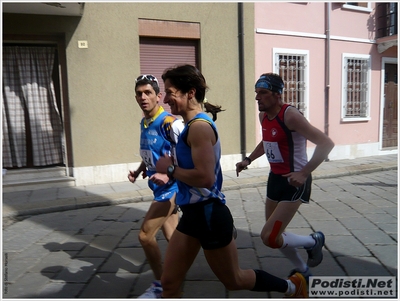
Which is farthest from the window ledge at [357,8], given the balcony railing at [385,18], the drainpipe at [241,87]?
the drainpipe at [241,87]

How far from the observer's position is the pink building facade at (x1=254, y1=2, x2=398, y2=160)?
11156mm

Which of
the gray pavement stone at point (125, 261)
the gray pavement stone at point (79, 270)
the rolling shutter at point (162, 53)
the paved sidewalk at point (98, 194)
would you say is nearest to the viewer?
the gray pavement stone at point (79, 270)

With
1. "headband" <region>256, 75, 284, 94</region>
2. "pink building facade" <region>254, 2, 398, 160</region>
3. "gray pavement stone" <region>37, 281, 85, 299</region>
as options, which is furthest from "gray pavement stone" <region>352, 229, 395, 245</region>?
"pink building facade" <region>254, 2, 398, 160</region>

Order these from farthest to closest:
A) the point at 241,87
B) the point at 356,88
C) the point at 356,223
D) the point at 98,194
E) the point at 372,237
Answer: the point at 356,88
the point at 241,87
the point at 98,194
the point at 356,223
the point at 372,237

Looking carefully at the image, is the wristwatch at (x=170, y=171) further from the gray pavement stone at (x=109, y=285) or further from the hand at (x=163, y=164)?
the gray pavement stone at (x=109, y=285)

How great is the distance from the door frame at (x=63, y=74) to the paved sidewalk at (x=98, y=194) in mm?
924

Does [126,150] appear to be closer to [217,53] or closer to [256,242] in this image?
[217,53]

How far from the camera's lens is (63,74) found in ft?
28.6

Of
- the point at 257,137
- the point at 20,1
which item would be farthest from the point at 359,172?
the point at 20,1

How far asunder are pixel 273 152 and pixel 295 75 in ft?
29.4

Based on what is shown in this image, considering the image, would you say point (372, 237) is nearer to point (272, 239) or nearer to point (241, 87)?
point (272, 239)

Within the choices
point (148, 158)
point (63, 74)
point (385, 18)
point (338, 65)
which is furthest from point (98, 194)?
point (385, 18)

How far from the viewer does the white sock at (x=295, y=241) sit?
324 centimetres

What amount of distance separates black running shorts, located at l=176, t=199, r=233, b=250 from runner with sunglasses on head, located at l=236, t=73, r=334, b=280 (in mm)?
783
